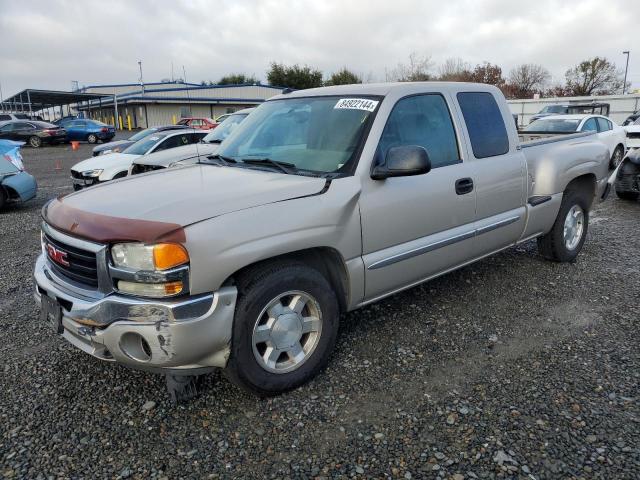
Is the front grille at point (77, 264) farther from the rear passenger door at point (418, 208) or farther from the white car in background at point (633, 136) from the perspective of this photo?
the white car in background at point (633, 136)

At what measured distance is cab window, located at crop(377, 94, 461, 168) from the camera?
3489 millimetres

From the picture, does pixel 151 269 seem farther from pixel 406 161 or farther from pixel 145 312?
pixel 406 161

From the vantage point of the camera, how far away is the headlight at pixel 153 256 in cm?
245

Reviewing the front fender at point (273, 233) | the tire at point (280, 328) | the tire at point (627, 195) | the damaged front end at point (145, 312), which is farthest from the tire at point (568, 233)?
the tire at point (627, 195)

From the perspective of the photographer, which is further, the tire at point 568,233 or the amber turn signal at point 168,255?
the tire at point 568,233

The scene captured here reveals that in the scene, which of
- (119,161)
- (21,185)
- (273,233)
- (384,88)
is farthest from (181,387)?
(119,161)

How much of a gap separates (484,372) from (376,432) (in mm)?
987

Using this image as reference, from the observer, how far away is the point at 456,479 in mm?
2369

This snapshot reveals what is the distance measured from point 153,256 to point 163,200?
0.47 m

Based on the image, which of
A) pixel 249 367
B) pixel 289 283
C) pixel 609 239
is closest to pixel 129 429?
pixel 249 367

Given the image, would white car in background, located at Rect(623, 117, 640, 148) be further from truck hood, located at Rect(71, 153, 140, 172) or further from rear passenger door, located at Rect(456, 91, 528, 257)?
truck hood, located at Rect(71, 153, 140, 172)

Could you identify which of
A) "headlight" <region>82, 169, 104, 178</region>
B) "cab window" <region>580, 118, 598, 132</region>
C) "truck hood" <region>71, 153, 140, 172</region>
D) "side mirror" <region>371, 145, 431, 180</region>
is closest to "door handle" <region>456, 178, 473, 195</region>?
"side mirror" <region>371, 145, 431, 180</region>

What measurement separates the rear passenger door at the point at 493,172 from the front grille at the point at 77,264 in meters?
2.80

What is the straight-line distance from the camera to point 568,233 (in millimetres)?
5395
